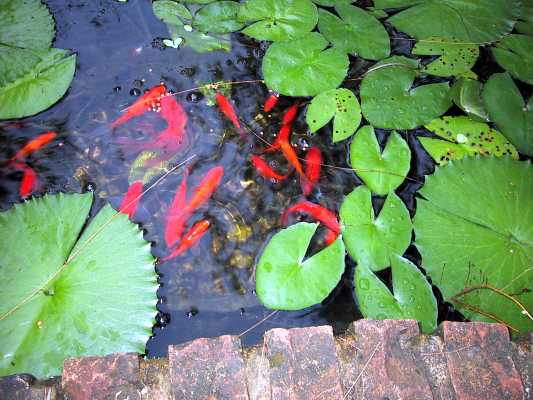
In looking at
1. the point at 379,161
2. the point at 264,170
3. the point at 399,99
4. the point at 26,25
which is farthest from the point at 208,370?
the point at 26,25

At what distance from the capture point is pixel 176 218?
2.42m

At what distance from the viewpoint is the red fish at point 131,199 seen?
242 centimetres

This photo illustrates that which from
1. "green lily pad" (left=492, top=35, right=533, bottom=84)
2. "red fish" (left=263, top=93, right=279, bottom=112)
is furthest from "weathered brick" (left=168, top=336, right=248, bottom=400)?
"green lily pad" (left=492, top=35, right=533, bottom=84)

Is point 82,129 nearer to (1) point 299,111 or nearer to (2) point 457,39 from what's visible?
(1) point 299,111

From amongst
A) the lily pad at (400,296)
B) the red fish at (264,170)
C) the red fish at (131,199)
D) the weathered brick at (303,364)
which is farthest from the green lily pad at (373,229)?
the red fish at (131,199)

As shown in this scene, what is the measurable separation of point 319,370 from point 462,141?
70.1 inches

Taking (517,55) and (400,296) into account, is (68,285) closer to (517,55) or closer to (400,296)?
(400,296)

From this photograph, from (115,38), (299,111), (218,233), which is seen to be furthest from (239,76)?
(218,233)

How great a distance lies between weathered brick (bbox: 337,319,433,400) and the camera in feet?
5.02

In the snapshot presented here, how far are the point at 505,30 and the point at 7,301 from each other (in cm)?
347

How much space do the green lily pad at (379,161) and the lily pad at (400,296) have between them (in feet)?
1.50

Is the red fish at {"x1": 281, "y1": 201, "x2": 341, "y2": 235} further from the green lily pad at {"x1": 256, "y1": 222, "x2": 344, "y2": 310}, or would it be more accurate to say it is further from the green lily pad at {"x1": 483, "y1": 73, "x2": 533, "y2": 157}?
the green lily pad at {"x1": 483, "y1": 73, "x2": 533, "y2": 157}

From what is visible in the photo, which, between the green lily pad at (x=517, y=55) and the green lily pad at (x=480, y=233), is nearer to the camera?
the green lily pad at (x=480, y=233)

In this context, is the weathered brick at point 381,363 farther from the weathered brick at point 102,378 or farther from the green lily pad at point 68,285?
the green lily pad at point 68,285
